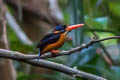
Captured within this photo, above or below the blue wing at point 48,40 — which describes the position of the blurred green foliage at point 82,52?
below

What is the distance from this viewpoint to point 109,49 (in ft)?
13.4

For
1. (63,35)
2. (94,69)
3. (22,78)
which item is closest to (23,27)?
(22,78)

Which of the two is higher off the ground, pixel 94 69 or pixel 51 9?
pixel 51 9

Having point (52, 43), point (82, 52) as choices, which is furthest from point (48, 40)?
point (82, 52)

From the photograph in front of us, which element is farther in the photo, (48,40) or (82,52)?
(82,52)

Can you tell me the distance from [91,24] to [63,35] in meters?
2.41

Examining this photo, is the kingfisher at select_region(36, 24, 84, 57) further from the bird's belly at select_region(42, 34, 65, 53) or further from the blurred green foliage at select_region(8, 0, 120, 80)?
the blurred green foliage at select_region(8, 0, 120, 80)

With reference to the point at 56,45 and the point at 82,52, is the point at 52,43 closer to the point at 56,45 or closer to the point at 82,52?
the point at 56,45

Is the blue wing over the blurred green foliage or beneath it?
over

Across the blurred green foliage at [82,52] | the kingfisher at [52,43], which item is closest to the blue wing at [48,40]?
the kingfisher at [52,43]

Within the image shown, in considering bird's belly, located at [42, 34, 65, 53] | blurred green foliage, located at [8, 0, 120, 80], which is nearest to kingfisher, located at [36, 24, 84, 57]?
bird's belly, located at [42, 34, 65, 53]

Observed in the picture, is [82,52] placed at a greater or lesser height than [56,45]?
lesser

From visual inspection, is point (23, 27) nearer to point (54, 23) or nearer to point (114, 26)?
point (54, 23)

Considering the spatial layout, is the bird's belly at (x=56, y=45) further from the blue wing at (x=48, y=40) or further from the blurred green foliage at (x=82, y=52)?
the blurred green foliage at (x=82, y=52)
